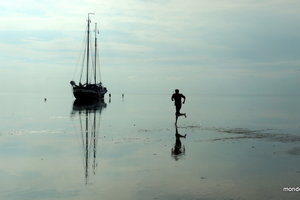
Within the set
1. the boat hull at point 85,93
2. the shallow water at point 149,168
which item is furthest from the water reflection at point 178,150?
the boat hull at point 85,93

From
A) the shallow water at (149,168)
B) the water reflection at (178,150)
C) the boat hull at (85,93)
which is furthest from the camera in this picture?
the boat hull at (85,93)

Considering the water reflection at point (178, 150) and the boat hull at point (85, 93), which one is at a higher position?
the boat hull at point (85, 93)

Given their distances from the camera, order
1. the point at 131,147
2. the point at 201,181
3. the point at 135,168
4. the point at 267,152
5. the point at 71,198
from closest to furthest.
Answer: the point at 71,198, the point at 201,181, the point at 135,168, the point at 267,152, the point at 131,147

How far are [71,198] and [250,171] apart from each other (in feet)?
16.4

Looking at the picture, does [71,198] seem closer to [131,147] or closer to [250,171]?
[250,171]

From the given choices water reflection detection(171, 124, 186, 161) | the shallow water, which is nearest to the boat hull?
the shallow water

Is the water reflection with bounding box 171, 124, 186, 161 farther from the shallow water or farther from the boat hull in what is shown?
the boat hull

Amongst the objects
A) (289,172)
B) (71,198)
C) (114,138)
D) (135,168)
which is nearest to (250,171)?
(289,172)

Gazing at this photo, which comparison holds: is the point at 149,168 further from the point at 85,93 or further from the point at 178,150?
the point at 85,93

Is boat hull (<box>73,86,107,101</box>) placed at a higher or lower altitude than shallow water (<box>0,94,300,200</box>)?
higher

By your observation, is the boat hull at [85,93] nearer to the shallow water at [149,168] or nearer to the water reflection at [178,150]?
the shallow water at [149,168]

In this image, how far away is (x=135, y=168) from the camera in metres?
11.4

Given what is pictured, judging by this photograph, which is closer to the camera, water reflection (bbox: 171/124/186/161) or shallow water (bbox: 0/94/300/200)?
shallow water (bbox: 0/94/300/200)

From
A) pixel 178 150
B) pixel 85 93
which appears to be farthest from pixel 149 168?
pixel 85 93
